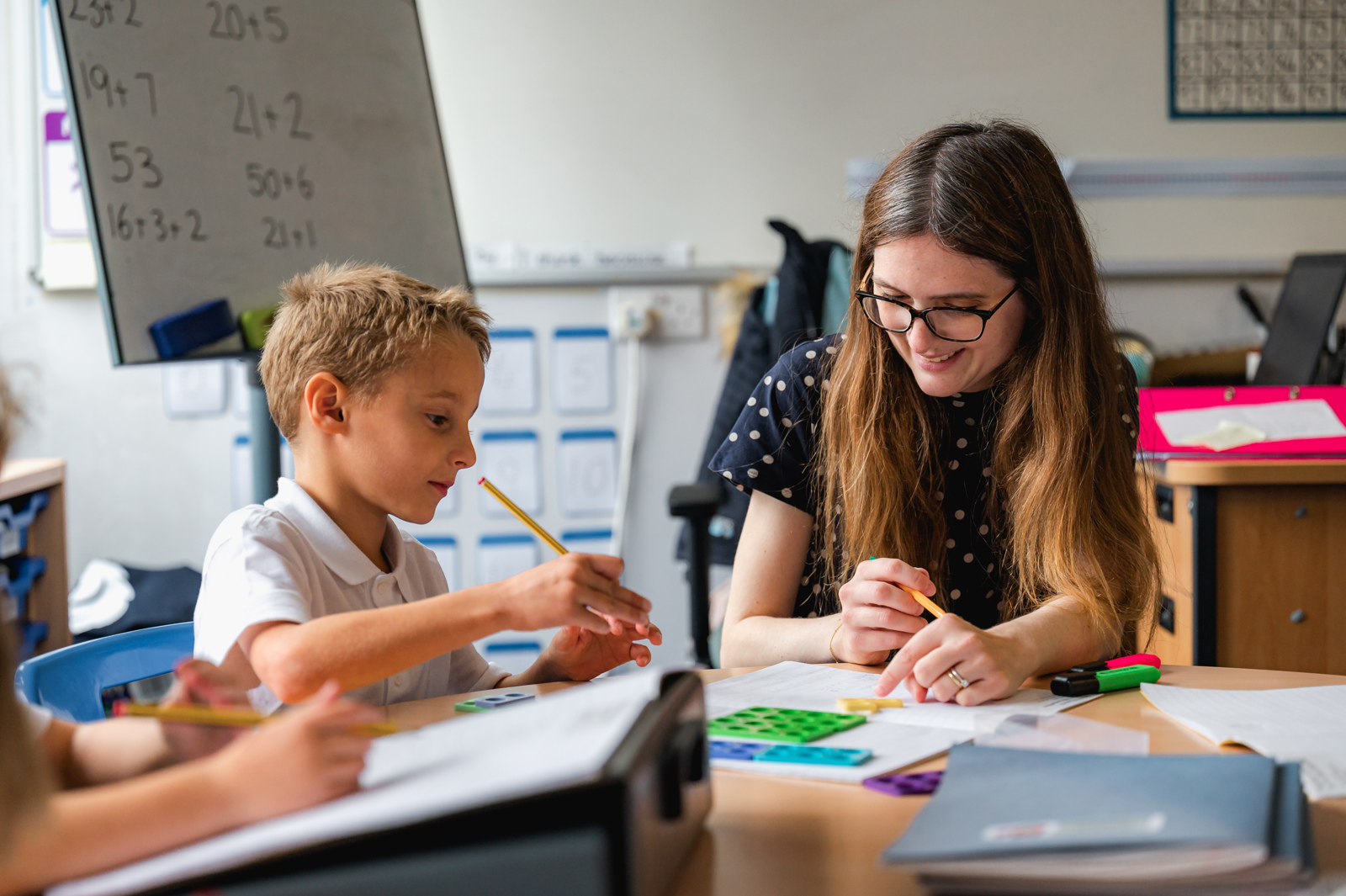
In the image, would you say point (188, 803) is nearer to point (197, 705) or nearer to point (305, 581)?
point (197, 705)

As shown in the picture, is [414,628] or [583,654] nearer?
[414,628]

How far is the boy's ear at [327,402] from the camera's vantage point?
0.98 m

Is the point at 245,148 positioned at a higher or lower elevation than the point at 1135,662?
higher

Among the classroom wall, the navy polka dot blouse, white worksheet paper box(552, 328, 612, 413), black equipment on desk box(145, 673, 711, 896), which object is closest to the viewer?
black equipment on desk box(145, 673, 711, 896)

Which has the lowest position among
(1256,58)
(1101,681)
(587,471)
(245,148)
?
(587,471)

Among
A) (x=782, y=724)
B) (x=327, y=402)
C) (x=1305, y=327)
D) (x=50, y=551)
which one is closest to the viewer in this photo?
(x=782, y=724)

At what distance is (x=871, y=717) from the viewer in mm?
792

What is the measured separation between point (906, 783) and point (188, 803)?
15.7 inches

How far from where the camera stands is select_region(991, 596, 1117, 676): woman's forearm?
2.99 ft

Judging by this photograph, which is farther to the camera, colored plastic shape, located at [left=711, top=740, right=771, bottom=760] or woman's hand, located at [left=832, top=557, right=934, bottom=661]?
woman's hand, located at [left=832, top=557, right=934, bottom=661]

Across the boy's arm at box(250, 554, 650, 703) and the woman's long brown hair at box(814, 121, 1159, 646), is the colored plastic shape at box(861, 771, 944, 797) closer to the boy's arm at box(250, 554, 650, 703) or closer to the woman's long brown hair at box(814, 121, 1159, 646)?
the boy's arm at box(250, 554, 650, 703)

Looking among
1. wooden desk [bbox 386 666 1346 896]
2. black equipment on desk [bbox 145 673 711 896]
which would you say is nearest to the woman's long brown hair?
wooden desk [bbox 386 666 1346 896]

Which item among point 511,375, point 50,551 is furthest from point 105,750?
point 511,375

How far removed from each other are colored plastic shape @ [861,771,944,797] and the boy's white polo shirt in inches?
16.1
